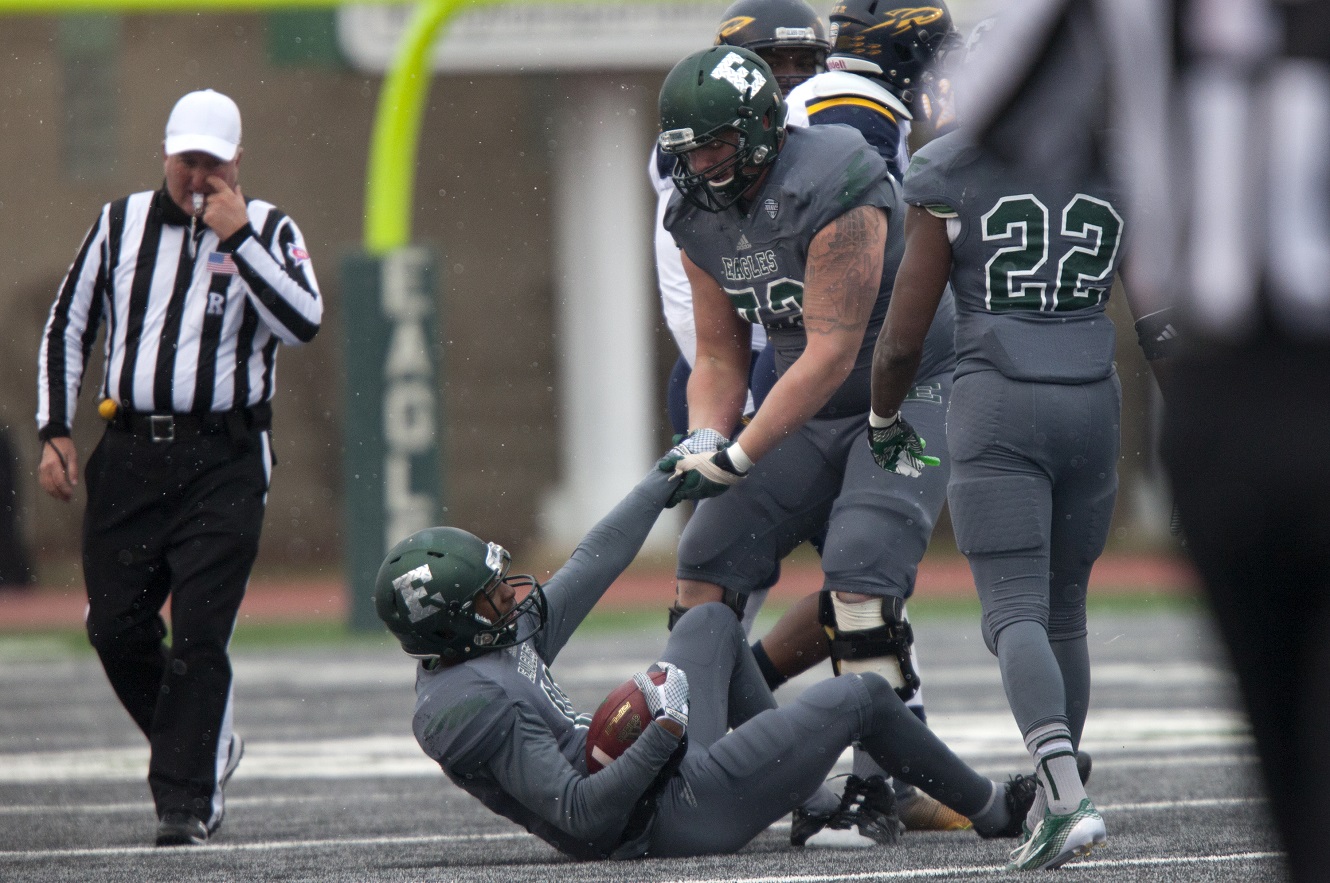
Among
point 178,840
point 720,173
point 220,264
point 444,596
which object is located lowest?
point 178,840

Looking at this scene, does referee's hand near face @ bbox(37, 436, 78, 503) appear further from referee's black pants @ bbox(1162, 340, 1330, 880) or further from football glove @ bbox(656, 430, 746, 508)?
referee's black pants @ bbox(1162, 340, 1330, 880)

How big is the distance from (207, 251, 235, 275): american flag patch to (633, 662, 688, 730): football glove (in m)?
1.96

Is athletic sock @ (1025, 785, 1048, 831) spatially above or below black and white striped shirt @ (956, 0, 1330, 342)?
below

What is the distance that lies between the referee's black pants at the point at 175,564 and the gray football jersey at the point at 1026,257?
225cm

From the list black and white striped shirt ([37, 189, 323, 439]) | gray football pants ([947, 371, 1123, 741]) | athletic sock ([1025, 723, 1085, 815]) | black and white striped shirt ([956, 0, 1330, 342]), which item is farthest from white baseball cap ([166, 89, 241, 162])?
black and white striped shirt ([956, 0, 1330, 342])

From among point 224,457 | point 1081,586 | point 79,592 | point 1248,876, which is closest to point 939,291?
point 1081,586

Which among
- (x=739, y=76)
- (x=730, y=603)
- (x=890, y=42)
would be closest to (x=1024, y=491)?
(x=730, y=603)

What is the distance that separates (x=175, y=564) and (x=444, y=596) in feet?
4.71

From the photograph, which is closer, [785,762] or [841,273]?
[785,762]

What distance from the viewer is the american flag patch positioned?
5562 mm

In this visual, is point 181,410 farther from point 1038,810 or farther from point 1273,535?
point 1273,535

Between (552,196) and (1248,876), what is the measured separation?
1936 centimetres

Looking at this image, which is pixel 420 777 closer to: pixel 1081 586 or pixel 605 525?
pixel 605 525

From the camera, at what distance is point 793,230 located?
4809mm
